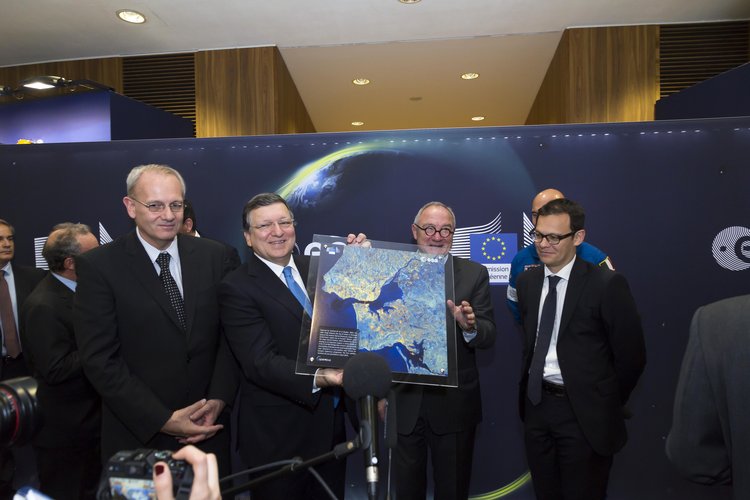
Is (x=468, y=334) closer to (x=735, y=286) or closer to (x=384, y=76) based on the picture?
(x=735, y=286)

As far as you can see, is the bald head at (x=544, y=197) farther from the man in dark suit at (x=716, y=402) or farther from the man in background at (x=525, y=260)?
the man in dark suit at (x=716, y=402)

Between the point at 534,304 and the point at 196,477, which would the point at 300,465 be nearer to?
the point at 196,477

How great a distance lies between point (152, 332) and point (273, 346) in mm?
518

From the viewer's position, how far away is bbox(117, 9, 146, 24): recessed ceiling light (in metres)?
5.34

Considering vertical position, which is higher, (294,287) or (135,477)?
(294,287)

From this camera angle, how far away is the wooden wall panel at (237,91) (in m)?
6.29

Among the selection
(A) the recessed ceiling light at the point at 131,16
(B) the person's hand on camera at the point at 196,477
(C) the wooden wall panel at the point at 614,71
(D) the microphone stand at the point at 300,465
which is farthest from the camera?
(C) the wooden wall panel at the point at 614,71

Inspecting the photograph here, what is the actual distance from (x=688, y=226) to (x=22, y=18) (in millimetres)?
6354

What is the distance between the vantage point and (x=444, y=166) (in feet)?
12.4

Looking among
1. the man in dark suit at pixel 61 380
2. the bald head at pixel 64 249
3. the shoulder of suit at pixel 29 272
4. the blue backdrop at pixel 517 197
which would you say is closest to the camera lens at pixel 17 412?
the man in dark suit at pixel 61 380

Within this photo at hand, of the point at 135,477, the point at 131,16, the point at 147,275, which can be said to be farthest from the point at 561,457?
the point at 131,16

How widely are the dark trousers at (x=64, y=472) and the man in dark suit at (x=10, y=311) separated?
1.48ft

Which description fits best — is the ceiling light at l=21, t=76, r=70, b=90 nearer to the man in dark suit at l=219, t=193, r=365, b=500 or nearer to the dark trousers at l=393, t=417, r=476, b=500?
the man in dark suit at l=219, t=193, r=365, b=500

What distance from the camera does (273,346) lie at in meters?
2.32
